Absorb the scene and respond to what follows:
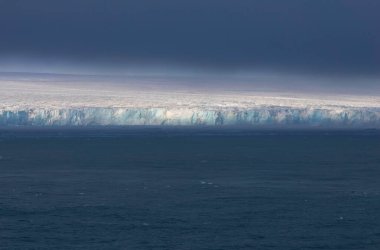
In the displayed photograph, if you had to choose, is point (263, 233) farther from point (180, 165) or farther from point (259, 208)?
point (180, 165)

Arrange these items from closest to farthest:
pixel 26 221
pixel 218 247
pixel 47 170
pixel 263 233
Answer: pixel 218 247 < pixel 263 233 < pixel 26 221 < pixel 47 170

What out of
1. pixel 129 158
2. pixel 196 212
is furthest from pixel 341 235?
pixel 129 158

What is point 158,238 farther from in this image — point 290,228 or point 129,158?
point 129,158

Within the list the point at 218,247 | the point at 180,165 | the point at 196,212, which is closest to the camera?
the point at 218,247

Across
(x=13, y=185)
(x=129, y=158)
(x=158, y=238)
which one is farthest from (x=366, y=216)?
(x=129, y=158)

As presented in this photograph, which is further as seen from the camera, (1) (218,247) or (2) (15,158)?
(2) (15,158)

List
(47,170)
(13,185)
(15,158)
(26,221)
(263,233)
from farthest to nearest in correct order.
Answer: (15,158) → (47,170) → (13,185) → (26,221) → (263,233)
